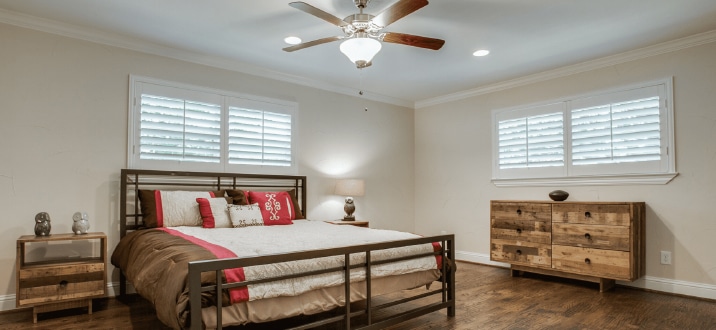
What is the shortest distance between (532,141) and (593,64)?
1.05 m

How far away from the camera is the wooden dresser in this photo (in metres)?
3.82

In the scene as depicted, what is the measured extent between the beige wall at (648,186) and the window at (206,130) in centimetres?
233

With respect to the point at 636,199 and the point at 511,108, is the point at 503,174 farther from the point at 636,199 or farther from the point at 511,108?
the point at 636,199

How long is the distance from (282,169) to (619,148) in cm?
359

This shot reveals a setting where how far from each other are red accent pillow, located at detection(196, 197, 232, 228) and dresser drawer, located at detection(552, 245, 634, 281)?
3.26 metres

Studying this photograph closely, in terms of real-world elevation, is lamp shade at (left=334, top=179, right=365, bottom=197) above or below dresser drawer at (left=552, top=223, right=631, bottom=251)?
above

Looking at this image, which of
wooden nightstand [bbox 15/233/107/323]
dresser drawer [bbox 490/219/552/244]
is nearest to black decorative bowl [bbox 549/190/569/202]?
dresser drawer [bbox 490/219/552/244]

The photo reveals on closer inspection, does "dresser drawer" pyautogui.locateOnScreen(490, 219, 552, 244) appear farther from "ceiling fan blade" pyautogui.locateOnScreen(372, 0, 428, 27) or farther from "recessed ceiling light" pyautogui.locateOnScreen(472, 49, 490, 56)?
"ceiling fan blade" pyautogui.locateOnScreen(372, 0, 428, 27)

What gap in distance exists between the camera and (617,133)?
4.23 meters

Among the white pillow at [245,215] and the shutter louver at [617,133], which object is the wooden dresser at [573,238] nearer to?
the shutter louver at [617,133]

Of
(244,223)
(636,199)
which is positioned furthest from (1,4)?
(636,199)

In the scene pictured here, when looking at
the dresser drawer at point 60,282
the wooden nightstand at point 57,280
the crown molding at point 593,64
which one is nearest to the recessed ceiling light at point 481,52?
the crown molding at point 593,64

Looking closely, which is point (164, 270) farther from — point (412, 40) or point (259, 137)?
point (259, 137)

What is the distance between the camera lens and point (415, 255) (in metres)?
2.90
